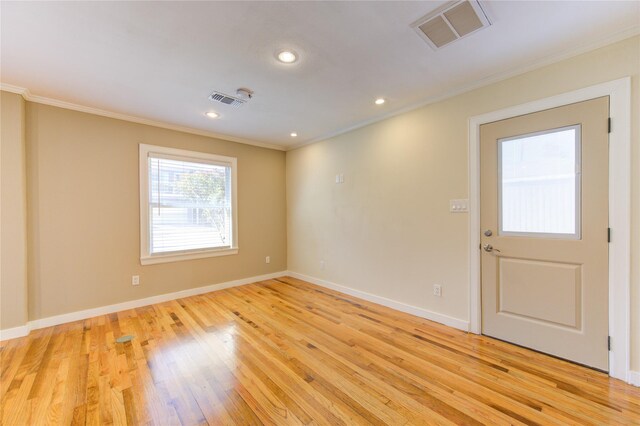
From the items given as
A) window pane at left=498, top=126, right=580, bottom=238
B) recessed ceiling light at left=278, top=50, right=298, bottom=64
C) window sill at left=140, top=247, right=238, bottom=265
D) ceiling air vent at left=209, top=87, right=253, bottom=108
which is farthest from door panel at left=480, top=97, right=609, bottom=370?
window sill at left=140, top=247, right=238, bottom=265

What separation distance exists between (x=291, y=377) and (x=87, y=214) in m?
3.22

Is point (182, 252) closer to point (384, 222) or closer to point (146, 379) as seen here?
point (146, 379)

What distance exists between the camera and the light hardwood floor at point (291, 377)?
1.66 m

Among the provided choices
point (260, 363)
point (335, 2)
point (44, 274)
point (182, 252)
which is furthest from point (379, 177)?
point (44, 274)

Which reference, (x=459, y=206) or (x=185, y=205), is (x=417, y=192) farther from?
(x=185, y=205)

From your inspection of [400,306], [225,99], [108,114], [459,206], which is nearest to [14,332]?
[108,114]

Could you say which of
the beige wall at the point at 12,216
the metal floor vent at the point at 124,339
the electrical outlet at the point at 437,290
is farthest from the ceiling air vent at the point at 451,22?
the beige wall at the point at 12,216

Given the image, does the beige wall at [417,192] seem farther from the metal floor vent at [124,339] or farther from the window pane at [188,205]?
Result: the metal floor vent at [124,339]

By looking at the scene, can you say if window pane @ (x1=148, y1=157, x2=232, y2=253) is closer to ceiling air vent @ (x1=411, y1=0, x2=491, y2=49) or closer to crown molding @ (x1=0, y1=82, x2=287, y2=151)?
crown molding @ (x1=0, y1=82, x2=287, y2=151)

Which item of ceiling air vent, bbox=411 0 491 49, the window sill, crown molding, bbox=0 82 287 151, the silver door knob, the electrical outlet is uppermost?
ceiling air vent, bbox=411 0 491 49

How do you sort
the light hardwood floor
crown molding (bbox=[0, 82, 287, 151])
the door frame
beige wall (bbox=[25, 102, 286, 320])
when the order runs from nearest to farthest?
the light hardwood floor < the door frame < crown molding (bbox=[0, 82, 287, 151]) < beige wall (bbox=[25, 102, 286, 320])

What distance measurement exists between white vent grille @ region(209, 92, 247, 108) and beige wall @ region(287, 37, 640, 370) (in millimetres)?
1713

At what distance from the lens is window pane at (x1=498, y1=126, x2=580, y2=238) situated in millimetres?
2184

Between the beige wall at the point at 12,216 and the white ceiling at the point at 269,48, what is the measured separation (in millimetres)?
349
